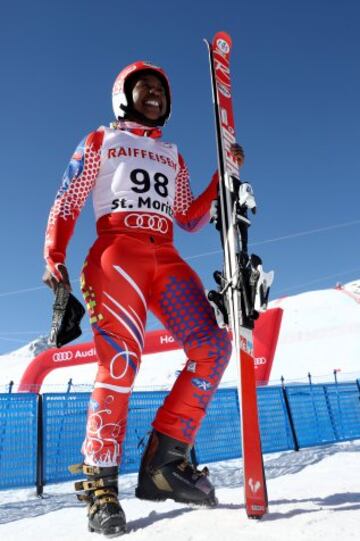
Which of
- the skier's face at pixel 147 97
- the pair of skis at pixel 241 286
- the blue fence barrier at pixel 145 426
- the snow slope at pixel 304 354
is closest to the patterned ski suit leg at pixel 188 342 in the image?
the pair of skis at pixel 241 286

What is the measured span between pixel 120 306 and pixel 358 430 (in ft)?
22.4

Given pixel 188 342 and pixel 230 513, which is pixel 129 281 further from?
A: pixel 230 513

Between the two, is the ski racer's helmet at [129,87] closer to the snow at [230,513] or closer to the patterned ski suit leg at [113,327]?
the patterned ski suit leg at [113,327]

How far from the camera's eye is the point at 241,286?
204cm

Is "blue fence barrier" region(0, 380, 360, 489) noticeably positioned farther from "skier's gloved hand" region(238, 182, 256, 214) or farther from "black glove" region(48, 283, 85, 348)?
→ "skier's gloved hand" region(238, 182, 256, 214)

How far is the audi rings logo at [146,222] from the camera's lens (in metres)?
2.27

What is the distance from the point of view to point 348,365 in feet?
81.6

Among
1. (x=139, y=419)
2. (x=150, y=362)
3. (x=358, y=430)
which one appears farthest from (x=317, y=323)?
(x=139, y=419)

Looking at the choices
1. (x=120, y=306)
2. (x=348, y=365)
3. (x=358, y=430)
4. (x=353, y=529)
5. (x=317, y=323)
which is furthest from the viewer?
(x=317, y=323)

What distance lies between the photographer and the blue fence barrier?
4.23 meters

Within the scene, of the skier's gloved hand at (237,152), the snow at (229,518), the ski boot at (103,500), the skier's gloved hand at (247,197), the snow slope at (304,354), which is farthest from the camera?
the snow slope at (304,354)

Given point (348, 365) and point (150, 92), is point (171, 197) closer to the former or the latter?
point (150, 92)

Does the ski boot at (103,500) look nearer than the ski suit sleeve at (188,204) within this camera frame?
Yes

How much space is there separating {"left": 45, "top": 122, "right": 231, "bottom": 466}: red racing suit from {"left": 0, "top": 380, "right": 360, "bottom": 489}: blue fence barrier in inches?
67.6
